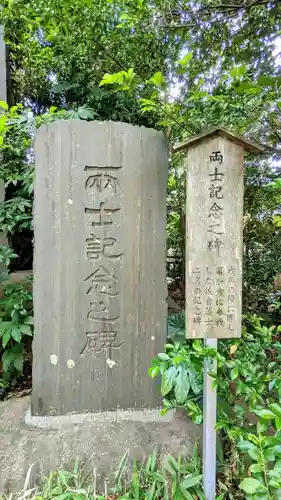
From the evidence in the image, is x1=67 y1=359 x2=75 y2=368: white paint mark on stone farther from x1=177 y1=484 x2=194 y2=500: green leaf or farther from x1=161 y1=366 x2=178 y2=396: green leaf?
x1=177 y1=484 x2=194 y2=500: green leaf

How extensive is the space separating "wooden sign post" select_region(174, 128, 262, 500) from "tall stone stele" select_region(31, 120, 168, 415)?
598mm

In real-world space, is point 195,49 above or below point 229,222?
above

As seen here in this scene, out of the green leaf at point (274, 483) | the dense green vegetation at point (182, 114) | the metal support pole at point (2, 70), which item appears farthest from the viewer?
the metal support pole at point (2, 70)

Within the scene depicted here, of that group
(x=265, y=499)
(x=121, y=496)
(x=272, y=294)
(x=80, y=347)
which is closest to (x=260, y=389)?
(x=265, y=499)

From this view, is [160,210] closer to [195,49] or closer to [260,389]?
[260,389]

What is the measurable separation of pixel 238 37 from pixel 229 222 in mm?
1491

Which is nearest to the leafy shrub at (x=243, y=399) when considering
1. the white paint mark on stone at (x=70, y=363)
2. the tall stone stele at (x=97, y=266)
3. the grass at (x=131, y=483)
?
the grass at (x=131, y=483)

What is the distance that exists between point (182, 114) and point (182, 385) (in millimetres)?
2434

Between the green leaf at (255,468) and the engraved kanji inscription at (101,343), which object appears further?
the engraved kanji inscription at (101,343)

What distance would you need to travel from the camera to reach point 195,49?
2760mm

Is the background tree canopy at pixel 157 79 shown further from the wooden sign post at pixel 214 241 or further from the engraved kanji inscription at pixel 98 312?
the engraved kanji inscription at pixel 98 312

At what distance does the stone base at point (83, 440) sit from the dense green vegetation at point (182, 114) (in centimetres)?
17

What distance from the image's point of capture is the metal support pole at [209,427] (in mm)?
1707

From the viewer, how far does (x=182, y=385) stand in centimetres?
210
